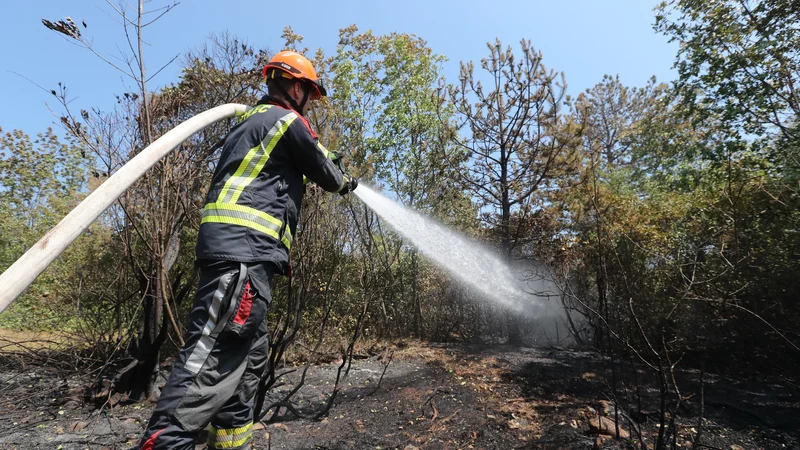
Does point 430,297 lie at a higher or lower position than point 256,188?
lower

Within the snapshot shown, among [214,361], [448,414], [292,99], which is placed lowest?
[448,414]

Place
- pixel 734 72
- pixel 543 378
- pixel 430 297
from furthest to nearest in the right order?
1. pixel 430 297
2. pixel 734 72
3. pixel 543 378

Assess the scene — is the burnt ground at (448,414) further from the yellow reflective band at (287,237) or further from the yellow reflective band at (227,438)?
the yellow reflective band at (287,237)

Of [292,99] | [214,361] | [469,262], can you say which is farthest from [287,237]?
[469,262]

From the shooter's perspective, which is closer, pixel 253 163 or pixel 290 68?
pixel 253 163

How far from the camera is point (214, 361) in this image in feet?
5.23

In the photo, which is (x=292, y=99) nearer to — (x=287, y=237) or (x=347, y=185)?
(x=347, y=185)

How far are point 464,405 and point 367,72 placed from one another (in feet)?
31.4

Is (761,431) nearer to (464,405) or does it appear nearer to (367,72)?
(464,405)

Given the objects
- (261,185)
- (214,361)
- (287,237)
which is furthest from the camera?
(287,237)

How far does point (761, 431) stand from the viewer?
3340 mm

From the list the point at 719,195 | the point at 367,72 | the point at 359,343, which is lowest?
the point at 359,343

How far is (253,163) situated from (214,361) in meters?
0.86

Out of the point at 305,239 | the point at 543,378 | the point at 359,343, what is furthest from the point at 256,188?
the point at 359,343
